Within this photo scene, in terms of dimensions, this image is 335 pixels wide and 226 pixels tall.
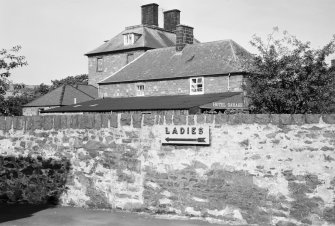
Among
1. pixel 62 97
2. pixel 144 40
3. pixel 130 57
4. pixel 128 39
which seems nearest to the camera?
pixel 62 97

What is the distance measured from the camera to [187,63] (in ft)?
112

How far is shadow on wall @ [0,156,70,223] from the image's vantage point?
9297 mm

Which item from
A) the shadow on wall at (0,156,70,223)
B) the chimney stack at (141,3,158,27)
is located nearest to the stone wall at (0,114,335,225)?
the shadow on wall at (0,156,70,223)

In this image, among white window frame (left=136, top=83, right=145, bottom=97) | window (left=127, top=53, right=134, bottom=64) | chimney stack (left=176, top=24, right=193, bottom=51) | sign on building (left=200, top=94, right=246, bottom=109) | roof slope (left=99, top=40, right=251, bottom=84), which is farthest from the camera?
window (left=127, top=53, right=134, bottom=64)

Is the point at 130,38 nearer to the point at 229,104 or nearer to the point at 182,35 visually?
the point at 182,35

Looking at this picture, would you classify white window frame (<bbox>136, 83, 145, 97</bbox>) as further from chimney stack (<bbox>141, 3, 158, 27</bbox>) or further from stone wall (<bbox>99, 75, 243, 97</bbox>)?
chimney stack (<bbox>141, 3, 158, 27</bbox>)

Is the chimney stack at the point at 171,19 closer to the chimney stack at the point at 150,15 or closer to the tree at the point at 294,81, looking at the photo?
the chimney stack at the point at 150,15

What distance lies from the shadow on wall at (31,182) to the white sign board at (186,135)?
2505 mm

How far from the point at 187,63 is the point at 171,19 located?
18.9 m

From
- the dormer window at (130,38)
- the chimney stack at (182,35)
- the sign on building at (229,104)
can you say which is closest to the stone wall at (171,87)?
the sign on building at (229,104)

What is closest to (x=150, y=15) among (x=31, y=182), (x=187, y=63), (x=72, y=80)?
(x=187, y=63)

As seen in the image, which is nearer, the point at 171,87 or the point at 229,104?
the point at 229,104

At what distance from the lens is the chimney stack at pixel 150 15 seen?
5066 centimetres

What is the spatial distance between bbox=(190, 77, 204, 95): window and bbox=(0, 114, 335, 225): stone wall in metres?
23.0
